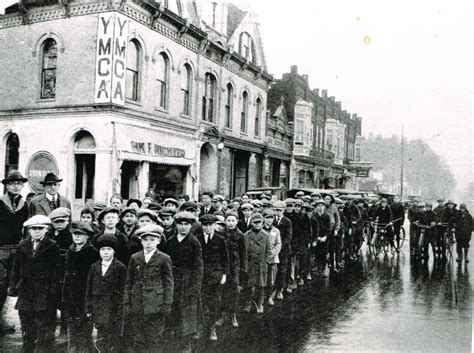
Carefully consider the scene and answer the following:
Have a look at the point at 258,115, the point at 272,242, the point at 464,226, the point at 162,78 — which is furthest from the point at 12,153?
the point at 464,226

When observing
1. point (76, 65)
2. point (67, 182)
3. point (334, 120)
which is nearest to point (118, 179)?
point (67, 182)

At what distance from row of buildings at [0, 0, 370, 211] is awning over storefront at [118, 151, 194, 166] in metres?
0.04

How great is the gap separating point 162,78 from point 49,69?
11.8 feet

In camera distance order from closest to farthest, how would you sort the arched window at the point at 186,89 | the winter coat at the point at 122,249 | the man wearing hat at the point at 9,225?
the winter coat at the point at 122,249
the man wearing hat at the point at 9,225
the arched window at the point at 186,89

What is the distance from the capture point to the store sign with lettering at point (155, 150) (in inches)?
557

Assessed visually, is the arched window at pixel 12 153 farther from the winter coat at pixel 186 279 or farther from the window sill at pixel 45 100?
the winter coat at pixel 186 279

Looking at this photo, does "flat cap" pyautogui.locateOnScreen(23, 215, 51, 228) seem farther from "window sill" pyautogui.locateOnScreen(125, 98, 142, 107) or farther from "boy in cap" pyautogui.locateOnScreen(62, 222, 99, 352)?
"window sill" pyautogui.locateOnScreen(125, 98, 142, 107)

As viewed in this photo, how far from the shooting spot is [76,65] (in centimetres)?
1360

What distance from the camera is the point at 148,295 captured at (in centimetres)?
455

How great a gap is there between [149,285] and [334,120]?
35.7 meters

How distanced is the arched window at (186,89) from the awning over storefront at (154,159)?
74.5 inches

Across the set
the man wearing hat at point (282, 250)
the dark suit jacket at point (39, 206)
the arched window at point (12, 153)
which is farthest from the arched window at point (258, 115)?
the dark suit jacket at point (39, 206)

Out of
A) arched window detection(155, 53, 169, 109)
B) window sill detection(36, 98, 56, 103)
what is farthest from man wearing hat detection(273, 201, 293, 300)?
window sill detection(36, 98, 56, 103)

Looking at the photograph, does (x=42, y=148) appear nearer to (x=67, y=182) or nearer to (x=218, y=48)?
(x=67, y=182)
